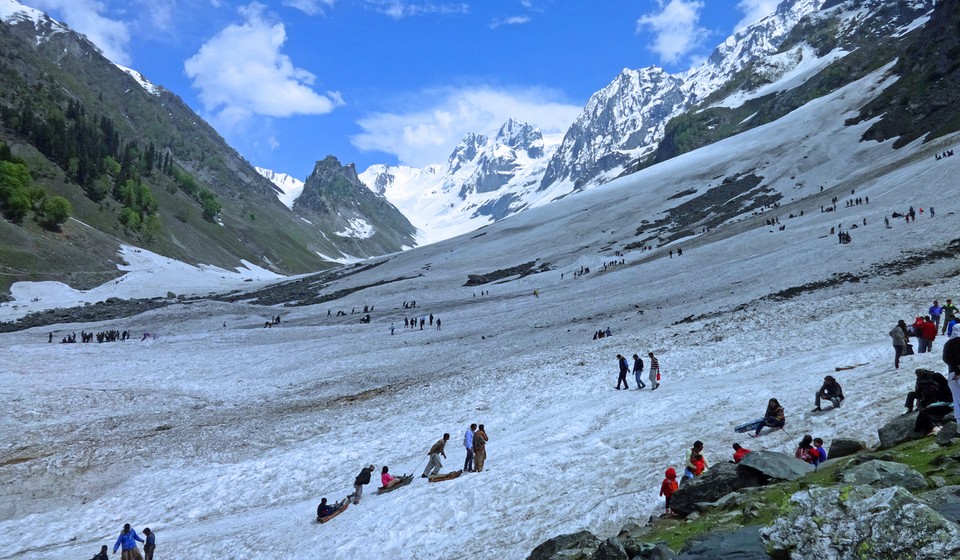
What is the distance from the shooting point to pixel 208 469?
83.2 feet

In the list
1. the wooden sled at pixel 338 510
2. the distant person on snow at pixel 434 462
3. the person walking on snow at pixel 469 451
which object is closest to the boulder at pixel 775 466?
the person walking on snow at pixel 469 451

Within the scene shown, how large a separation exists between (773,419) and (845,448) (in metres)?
3.93

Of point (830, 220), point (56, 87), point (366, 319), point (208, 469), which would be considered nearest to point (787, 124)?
point (830, 220)

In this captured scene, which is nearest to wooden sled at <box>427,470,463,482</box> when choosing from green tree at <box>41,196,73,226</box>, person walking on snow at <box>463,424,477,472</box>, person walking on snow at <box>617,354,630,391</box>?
person walking on snow at <box>463,424,477,472</box>

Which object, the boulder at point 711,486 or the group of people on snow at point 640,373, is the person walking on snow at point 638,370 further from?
the boulder at point 711,486

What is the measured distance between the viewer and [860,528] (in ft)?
22.1

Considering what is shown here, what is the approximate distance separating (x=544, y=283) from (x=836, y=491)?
239 ft

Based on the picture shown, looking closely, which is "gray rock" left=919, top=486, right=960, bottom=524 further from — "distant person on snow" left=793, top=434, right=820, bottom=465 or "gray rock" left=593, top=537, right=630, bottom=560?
"distant person on snow" left=793, top=434, right=820, bottom=465

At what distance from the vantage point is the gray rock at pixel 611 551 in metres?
9.67

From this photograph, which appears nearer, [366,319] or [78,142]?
[366,319]

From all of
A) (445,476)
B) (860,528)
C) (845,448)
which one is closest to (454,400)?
(445,476)

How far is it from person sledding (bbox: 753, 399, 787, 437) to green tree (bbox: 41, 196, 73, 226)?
131149 mm

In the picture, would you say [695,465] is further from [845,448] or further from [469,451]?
[469,451]

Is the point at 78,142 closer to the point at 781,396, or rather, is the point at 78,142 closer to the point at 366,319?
the point at 366,319
